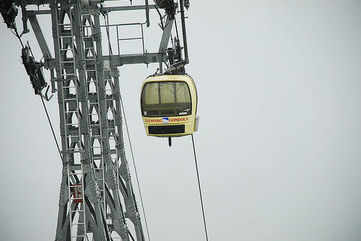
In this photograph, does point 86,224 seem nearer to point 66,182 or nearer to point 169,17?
point 66,182

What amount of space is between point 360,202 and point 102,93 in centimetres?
2082

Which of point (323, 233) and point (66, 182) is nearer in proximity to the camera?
point (66, 182)

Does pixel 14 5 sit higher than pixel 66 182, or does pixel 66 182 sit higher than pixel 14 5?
pixel 14 5

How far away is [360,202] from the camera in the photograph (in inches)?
1163

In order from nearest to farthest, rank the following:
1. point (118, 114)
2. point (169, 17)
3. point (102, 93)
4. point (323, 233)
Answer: point (169, 17)
point (102, 93)
point (118, 114)
point (323, 233)

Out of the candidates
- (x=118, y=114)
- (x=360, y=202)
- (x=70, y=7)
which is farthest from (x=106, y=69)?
(x=360, y=202)

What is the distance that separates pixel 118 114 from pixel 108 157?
185 cm

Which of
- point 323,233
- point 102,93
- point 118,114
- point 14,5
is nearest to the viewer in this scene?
point 14,5

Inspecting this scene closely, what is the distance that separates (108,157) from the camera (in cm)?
1305

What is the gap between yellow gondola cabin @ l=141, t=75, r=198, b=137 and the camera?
11.5 meters

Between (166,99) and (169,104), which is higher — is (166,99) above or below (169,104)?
above

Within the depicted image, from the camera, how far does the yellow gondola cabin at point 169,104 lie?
452 inches

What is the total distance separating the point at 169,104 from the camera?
1170 centimetres

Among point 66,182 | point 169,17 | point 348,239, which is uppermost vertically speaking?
point 169,17
